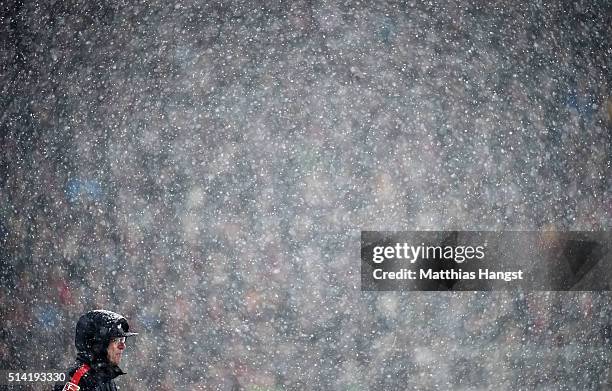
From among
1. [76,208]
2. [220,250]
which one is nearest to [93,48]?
[76,208]

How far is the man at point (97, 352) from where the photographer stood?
2.88 ft

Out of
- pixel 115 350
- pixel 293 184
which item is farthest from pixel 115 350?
pixel 293 184

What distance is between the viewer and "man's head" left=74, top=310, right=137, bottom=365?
874 mm

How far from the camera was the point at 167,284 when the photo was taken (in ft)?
2.84

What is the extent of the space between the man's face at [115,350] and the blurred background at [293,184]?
0.02 m

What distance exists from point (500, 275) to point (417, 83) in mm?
308

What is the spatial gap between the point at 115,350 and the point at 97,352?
29 millimetres

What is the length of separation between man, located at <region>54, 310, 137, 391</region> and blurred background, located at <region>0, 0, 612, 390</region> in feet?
0.06

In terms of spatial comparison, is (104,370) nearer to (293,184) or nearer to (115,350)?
(115,350)

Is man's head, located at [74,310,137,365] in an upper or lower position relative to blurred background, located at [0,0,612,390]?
lower

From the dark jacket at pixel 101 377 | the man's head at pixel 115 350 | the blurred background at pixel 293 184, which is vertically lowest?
the dark jacket at pixel 101 377

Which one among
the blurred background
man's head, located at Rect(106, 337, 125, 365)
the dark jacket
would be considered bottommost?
the dark jacket

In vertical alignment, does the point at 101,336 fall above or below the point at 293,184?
below

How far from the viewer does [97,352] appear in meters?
0.90
